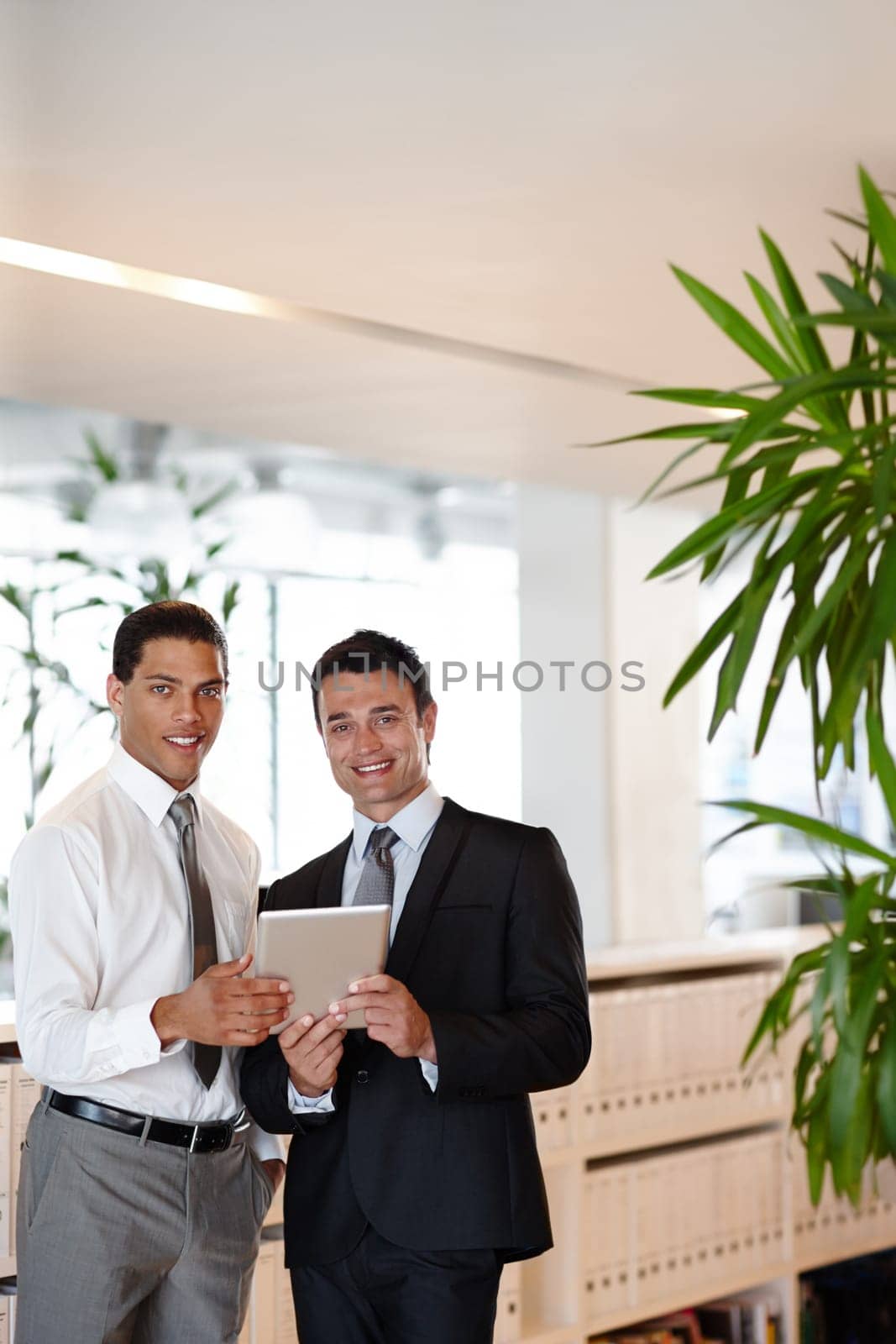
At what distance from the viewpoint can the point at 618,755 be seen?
17.6ft

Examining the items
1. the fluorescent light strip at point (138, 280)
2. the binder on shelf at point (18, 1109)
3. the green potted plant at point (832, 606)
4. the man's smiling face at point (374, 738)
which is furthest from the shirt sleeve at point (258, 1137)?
the fluorescent light strip at point (138, 280)

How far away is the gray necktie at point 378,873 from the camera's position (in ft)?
8.08

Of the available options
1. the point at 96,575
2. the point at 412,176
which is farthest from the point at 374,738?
the point at 96,575

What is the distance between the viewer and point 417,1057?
2.31 metres

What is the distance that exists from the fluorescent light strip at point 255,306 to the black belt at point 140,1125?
157 centimetres

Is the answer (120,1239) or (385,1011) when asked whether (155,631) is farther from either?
(120,1239)

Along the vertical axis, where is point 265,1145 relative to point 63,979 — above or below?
below

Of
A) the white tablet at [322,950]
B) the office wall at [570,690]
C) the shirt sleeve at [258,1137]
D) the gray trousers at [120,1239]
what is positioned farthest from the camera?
the office wall at [570,690]

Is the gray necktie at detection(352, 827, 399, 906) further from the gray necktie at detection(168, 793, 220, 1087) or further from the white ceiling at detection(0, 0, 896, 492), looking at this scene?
the white ceiling at detection(0, 0, 896, 492)

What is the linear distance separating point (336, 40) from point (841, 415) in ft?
3.02

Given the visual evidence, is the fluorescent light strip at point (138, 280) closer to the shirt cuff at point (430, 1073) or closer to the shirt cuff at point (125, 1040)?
the shirt cuff at point (125, 1040)

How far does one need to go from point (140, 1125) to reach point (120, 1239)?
0.55 feet

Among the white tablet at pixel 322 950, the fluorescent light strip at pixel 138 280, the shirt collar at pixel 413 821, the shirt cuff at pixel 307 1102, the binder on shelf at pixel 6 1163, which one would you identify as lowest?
the binder on shelf at pixel 6 1163

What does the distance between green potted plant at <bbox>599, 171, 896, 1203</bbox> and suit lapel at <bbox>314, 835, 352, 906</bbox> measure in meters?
0.82
